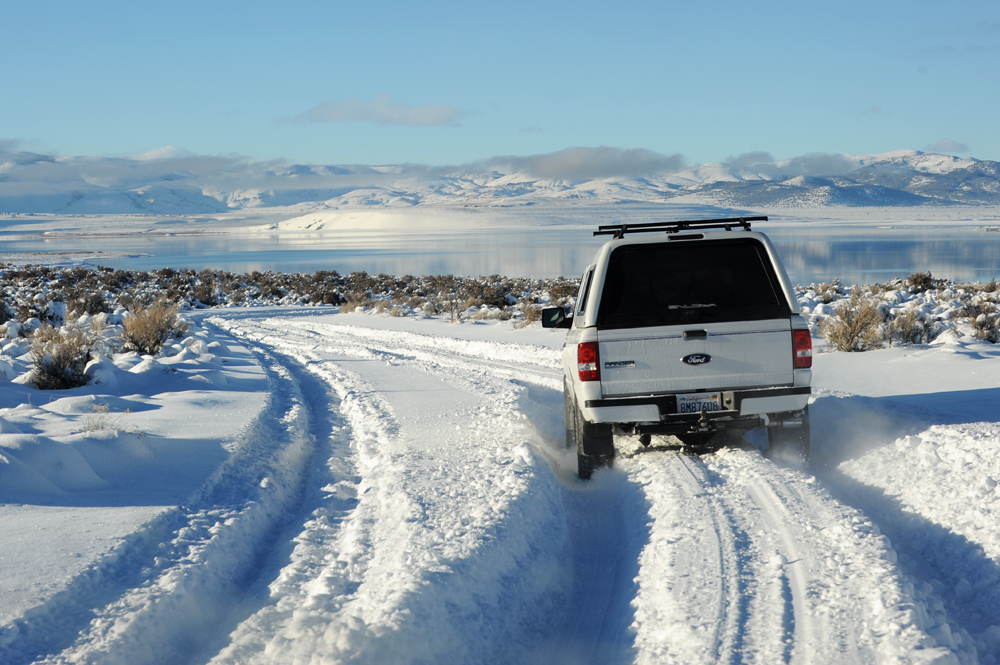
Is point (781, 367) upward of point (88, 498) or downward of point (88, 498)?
upward

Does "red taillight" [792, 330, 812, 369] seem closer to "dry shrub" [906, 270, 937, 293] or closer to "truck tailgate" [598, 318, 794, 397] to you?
"truck tailgate" [598, 318, 794, 397]

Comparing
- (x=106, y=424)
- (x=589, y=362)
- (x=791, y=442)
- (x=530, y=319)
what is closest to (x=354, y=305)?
(x=530, y=319)

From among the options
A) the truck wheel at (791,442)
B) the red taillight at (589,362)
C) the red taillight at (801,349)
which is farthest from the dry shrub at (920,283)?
the red taillight at (589,362)

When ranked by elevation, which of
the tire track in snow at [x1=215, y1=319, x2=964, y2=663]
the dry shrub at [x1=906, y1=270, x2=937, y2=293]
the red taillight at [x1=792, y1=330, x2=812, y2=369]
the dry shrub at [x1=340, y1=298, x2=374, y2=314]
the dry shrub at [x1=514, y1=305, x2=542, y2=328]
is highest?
the red taillight at [x1=792, y1=330, x2=812, y2=369]

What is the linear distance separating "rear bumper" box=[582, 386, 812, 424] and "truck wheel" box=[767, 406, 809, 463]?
0.31m

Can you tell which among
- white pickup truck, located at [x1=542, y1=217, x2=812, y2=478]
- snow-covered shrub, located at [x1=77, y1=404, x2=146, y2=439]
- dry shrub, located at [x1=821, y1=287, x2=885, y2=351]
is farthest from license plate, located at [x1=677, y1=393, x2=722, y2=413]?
dry shrub, located at [x1=821, y1=287, x2=885, y2=351]

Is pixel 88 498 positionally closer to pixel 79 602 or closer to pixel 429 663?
pixel 79 602

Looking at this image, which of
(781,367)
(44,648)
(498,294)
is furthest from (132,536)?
(498,294)

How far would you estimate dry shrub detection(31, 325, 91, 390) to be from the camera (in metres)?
10.8

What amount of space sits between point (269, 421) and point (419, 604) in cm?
526

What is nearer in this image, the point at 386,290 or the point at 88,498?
the point at 88,498

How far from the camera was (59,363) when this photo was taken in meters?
10.9

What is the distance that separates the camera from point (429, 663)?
11.8ft

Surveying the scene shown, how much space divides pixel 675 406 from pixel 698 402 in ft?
0.60
